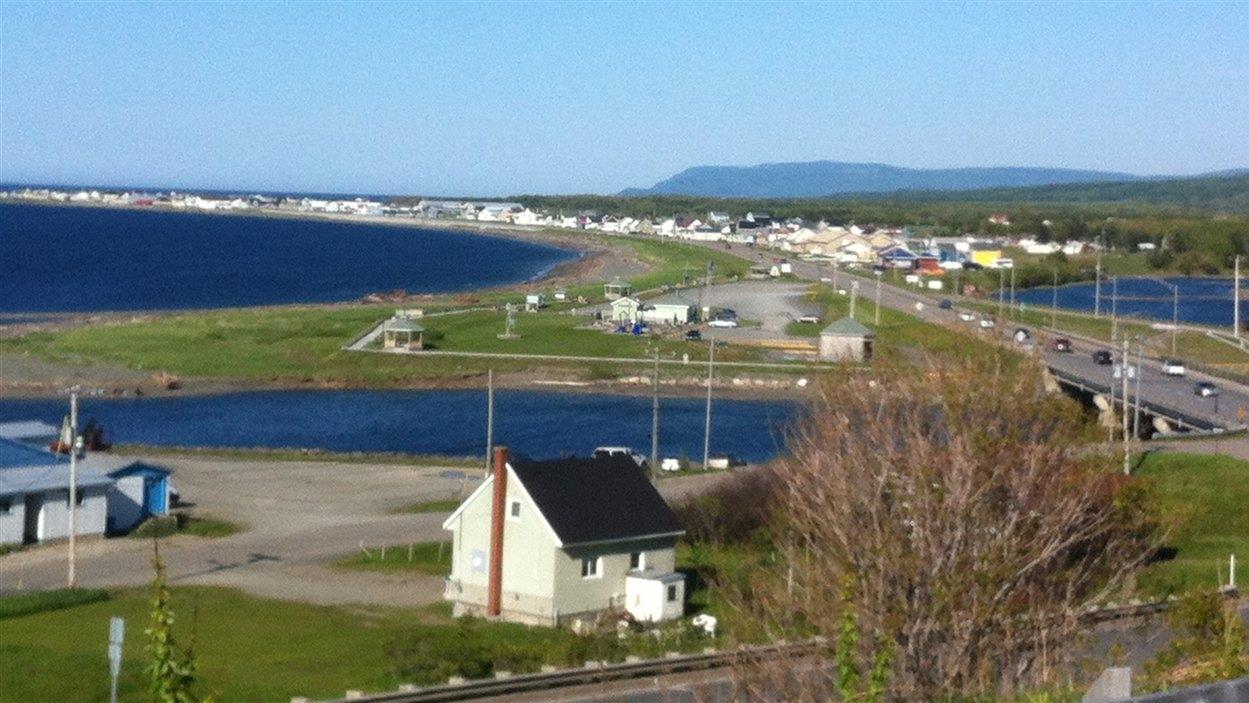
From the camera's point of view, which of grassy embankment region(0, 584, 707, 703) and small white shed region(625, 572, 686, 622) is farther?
small white shed region(625, 572, 686, 622)

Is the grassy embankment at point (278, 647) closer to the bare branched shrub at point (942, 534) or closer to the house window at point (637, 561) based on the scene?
the house window at point (637, 561)

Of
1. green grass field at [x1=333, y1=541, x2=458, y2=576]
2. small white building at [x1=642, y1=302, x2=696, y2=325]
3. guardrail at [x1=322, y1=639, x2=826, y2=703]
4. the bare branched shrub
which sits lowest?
green grass field at [x1=333, y1=541, x2=458, y2=576]

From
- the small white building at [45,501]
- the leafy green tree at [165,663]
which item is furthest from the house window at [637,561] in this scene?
the leafy green tree at [165,663]

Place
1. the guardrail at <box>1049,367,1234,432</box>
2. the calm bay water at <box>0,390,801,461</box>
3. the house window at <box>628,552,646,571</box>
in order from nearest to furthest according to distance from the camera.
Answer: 1. the house window at <box>628,552,646,571</box>
2. the guardrail at <box>1049,367,1234,432</box>
3. the calm bay water at <box>0,390,801,461</box>

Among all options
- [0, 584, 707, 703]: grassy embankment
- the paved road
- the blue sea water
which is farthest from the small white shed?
the blue sea water

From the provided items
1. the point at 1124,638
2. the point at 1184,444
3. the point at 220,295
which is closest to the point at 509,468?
the point at 1124,638

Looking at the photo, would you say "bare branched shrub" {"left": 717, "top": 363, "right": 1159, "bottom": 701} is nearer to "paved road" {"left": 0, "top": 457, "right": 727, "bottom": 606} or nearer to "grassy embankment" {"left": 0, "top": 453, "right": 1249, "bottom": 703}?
"grassy embankment" {"left": 0, "top": 453, "right": 1249, "bottom": 703}

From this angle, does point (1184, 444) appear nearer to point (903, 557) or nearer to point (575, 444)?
point (575, 444)

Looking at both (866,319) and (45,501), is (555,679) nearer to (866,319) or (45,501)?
(45,501)
